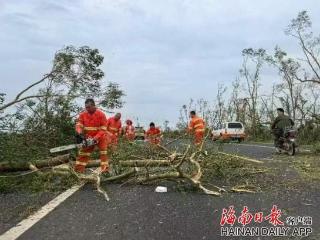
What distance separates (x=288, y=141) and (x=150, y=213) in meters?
12.5

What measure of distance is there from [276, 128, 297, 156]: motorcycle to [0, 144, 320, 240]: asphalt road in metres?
9.37

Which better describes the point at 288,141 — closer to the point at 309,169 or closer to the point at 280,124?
the point at 280,124

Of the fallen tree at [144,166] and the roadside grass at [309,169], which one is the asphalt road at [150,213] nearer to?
the fallen tree at [144,166]

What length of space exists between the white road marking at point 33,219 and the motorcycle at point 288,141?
11.0 metres

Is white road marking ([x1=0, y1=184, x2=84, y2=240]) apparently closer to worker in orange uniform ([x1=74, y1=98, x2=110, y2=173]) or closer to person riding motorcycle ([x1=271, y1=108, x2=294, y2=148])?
worker in orange uniform ([x1=74, y1=98, x2=110, y2=173])

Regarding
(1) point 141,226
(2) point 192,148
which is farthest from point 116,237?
(2) point 192,148

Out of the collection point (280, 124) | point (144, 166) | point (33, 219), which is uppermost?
point (280, 124)

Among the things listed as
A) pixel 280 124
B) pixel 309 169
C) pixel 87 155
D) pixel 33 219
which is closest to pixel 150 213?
pixel 33 219

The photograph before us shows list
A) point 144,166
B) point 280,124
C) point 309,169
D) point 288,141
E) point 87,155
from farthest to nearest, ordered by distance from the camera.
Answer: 1. point 280,124
2. point 288,141
3. point 309,169
4. point 87,155
5. point 144,166

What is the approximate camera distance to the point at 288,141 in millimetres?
19547

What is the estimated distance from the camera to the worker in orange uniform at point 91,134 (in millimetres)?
12312

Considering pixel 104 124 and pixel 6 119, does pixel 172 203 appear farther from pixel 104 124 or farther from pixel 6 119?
pixel 6 119

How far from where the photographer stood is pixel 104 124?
1291cm

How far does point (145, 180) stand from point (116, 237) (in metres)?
4.20
